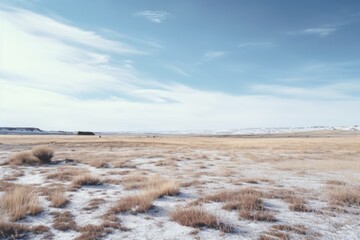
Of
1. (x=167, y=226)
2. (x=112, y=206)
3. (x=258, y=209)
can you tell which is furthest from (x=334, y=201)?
(x=112, y=206)

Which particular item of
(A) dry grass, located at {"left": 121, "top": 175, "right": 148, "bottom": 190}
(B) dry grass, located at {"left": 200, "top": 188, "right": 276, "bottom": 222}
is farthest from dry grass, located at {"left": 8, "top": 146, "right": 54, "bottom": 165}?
(B) dry grass, located at {"left": 200, "top": 188, "right": 276, "bottom": 222}

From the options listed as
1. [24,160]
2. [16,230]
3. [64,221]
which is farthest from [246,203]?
[24,160]

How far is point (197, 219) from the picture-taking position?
834 centimetres

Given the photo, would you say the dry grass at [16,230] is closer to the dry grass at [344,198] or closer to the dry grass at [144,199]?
the dry grass at [144,199]

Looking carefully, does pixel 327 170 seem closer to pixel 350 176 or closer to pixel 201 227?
pixel 350 176

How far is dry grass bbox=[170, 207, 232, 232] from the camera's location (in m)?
8.09

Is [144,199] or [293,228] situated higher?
[144,199]

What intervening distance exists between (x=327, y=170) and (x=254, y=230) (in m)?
14.2

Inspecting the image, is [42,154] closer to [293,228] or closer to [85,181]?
[85,181]

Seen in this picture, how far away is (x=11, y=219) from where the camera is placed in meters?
8.39

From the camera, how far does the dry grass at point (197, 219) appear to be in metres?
8.09

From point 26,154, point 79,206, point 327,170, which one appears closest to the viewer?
point 79,206

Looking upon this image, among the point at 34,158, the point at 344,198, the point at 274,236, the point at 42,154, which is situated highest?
the point at 42,154

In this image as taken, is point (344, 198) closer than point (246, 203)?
No
